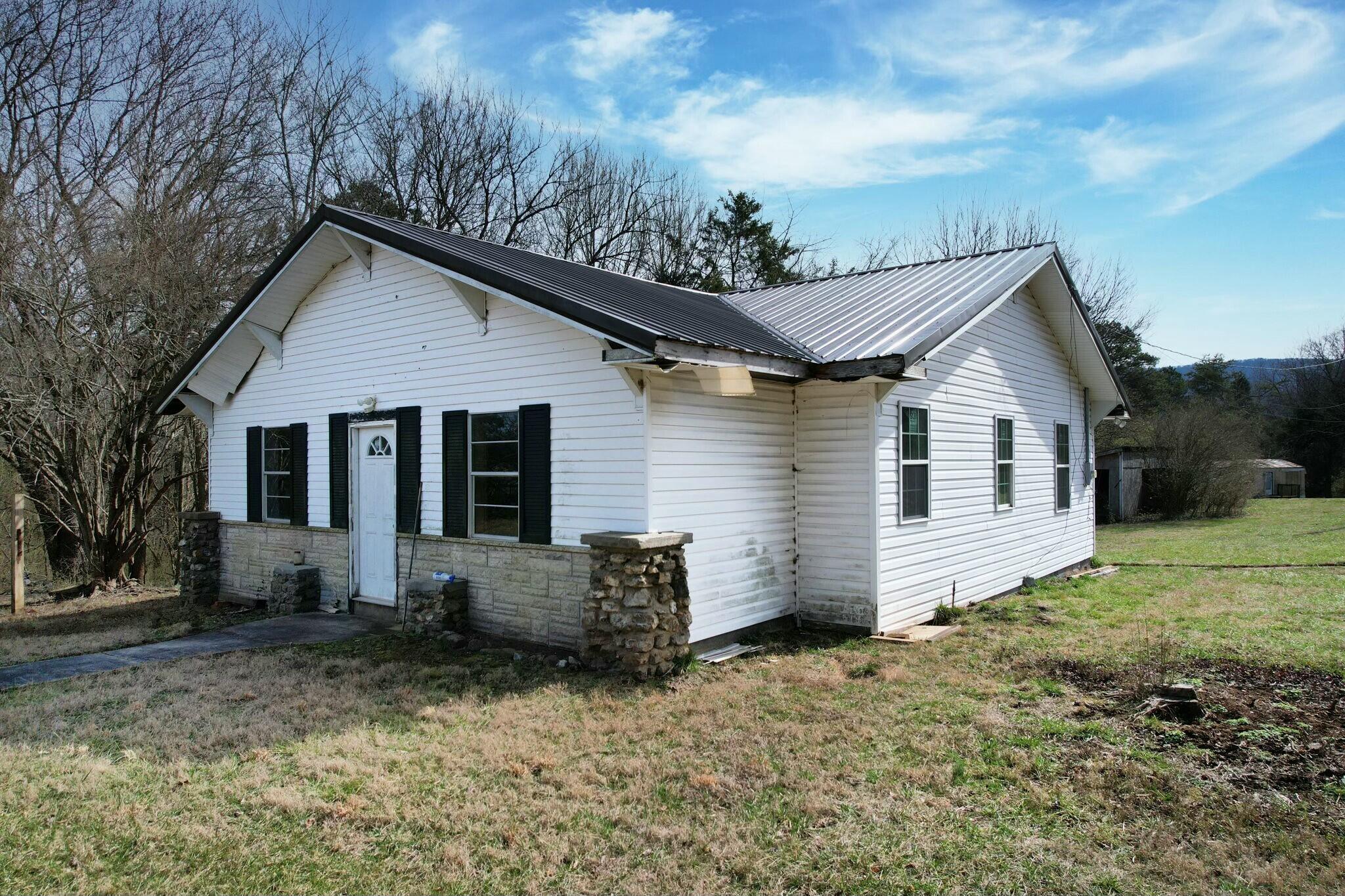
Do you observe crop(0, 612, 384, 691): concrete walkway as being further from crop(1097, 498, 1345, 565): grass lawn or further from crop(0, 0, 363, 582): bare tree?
crop(1097, 498, 1345, 565): grass lawn

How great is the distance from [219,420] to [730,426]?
8303 millimetres

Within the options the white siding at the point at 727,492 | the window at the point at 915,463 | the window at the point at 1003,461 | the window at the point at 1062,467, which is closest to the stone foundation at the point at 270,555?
the white siding at the point at 727,492

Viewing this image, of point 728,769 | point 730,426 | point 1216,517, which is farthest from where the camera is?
point 1216,517

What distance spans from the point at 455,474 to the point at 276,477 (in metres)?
4.04

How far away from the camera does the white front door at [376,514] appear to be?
32.1ft

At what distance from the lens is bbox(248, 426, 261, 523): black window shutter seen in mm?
11672

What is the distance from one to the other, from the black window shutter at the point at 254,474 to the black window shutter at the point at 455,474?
419cm

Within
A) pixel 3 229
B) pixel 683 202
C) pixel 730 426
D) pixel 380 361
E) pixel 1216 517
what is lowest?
pixel 1216 517

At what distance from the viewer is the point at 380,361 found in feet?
32.3

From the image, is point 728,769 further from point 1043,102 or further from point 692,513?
point 1043,102

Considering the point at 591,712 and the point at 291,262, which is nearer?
the point at 591,712

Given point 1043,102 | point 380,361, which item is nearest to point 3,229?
point 380,361

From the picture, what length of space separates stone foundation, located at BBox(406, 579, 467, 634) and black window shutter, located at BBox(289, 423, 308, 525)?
9.83 ft

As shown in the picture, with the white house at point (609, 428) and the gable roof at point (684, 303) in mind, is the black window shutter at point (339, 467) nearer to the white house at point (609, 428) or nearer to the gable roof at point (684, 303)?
the white house at point (609, 428)
